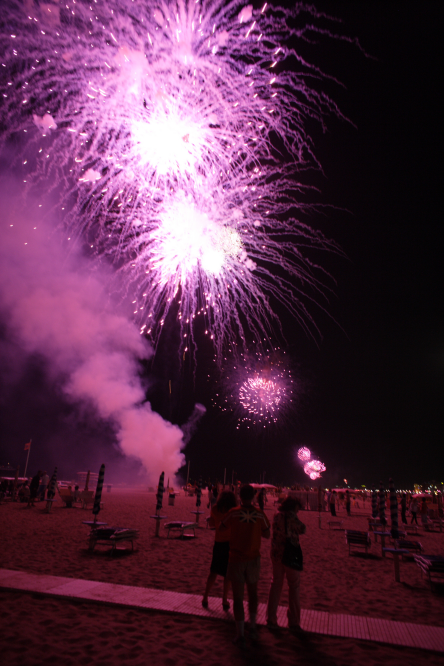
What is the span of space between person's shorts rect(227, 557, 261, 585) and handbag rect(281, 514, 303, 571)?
1.68ft

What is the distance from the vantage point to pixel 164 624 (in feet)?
14.6

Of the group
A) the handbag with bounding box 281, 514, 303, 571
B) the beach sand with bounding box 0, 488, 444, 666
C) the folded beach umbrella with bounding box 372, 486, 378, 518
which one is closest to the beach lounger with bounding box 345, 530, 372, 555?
the beach sand with bounding box 0, 488, 444, 666

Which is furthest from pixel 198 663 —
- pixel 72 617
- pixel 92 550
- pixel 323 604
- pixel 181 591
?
pixel 92 550

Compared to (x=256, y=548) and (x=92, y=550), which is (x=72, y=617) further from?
(x=92, y=550)

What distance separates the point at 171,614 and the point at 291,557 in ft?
5.92

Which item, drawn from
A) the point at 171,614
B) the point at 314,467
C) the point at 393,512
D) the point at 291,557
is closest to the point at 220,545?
the point at 171,614

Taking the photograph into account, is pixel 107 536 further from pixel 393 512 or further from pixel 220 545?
pixel 393 512

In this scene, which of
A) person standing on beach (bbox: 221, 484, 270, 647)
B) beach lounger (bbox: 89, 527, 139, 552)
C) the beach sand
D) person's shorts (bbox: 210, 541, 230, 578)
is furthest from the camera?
beach lounger (bbox: 89, 527, 139, 552)

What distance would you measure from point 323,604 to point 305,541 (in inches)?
294

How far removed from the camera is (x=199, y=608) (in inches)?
196

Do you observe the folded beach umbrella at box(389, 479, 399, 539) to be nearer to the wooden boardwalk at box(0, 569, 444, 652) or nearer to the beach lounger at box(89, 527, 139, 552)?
the wooden boardwalk at box(0, 569, 444, 652)

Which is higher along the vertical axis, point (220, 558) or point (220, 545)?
point (220, 545)

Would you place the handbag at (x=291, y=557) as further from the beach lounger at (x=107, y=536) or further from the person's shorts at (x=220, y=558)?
the beach lounger at (x=107, y=536)

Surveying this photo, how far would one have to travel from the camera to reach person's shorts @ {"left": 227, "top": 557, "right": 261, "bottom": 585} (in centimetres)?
407
